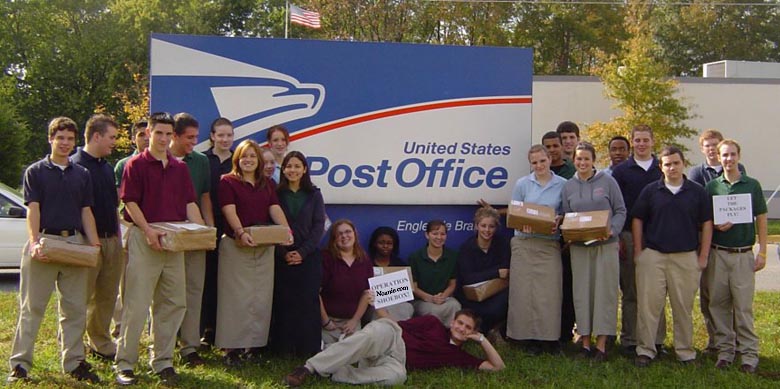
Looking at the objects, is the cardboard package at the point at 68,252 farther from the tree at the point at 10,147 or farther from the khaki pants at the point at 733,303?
the tree at the point at 10,147

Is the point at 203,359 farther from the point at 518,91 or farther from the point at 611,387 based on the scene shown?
the point at 518,91

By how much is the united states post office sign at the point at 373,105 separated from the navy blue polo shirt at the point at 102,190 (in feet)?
3.43

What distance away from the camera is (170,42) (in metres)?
6.80

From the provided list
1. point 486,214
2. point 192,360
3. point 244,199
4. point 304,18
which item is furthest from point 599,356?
point 304,18

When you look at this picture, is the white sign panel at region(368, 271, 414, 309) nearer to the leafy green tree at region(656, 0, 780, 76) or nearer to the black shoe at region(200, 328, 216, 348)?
the black shoe at region(200, 328, 216, 348)

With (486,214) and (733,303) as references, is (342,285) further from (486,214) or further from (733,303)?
(733,303)

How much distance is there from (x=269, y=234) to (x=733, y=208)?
3585 millimetres

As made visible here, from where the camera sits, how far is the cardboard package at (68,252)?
502 centimetres

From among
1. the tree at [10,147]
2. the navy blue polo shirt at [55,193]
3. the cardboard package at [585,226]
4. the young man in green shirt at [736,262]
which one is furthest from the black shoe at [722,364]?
the tree at [10,147]

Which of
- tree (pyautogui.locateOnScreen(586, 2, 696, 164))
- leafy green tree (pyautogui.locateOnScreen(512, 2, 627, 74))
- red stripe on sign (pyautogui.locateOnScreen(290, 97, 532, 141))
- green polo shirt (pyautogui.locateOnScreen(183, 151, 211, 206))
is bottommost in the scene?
green polo shirt (pyautogui.locateOnScreen(183, 151, 211, 206))

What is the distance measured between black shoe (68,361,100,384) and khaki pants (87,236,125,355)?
2.15 feet

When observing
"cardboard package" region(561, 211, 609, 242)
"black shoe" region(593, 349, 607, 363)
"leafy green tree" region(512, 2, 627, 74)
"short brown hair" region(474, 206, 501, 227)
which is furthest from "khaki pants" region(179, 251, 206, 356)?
"leafy green tree" region(512, 2, 627, 74)

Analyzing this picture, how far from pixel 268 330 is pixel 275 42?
2.62 m

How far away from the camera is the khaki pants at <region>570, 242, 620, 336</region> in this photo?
627cm
